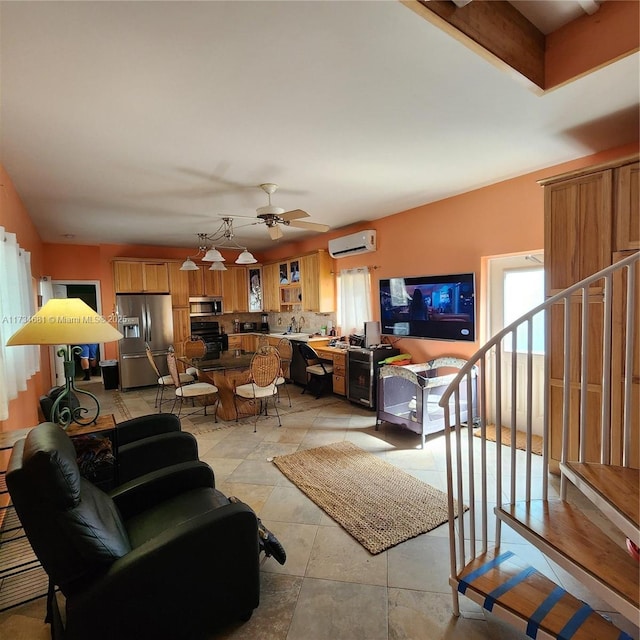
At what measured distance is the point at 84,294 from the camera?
8.12 m

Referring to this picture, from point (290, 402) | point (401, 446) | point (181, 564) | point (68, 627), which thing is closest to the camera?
point (68, 627)

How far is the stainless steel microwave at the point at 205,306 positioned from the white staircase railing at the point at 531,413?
5325 mm

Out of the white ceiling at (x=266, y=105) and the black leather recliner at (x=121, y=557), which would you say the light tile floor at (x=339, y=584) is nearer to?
the black leather recliner at (x=121, y=557)

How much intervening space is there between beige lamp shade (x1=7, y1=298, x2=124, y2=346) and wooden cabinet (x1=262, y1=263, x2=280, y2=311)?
5305 millimetres

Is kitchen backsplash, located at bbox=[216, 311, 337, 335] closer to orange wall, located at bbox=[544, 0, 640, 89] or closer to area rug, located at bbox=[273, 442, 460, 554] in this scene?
area rug, located at bbox=[273, 442, 460, 554]

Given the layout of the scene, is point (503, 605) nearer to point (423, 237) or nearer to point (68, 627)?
point (68, 627)

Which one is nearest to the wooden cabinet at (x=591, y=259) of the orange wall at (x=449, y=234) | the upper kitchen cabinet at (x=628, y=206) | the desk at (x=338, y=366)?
the upper kitchen cabinet at (x=628, y=206)

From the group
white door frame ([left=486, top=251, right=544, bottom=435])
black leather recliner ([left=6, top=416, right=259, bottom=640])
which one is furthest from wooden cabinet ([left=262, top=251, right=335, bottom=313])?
black leather recliner ([left=6, top=416, right=259, bottom=640])

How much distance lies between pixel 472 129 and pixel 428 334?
2.53 metres

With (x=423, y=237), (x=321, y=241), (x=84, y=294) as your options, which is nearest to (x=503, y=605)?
(x=423, y=237)

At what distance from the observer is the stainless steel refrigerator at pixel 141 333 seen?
20.9 ft

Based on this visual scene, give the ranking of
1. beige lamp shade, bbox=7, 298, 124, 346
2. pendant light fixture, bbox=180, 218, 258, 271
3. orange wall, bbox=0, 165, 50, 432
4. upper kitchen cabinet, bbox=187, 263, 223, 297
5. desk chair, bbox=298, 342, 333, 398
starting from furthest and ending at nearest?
upper kitchen cabinet, bbox=187, 263, 223, 297 < desk chair, bbox=298, 342, 333, 398 < pendant light fixture, bbox=180, 218, 258, 271 < orange wall, bbox=0, 165, 50, 432 < beige lamp shade, bbox=7, 298, 124, 346

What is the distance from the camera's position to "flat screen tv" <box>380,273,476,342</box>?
409cm

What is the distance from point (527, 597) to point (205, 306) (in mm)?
6993
